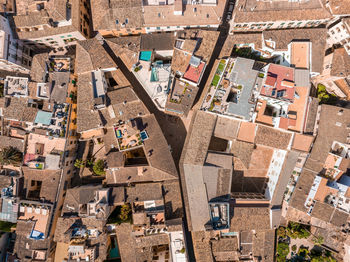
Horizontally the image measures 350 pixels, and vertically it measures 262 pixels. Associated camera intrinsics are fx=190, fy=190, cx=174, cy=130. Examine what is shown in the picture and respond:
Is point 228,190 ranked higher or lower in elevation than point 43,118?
lower

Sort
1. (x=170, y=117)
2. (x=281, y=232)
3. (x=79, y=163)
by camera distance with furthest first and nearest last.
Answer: (x=170, y=117) < (x=281, y=232) < (x=79, y=163)

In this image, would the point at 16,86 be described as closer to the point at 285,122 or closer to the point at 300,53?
the point at 285,122

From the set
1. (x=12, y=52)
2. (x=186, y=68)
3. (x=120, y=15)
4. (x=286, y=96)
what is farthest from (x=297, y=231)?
(x=12, y=52)

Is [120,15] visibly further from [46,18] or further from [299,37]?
[299,37]

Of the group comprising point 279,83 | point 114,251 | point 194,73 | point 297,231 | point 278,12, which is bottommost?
point 114,251

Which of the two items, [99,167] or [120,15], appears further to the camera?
[99,167]

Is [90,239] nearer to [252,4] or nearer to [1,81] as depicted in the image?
[1,81]

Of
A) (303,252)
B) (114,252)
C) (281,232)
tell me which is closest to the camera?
(281,232)
